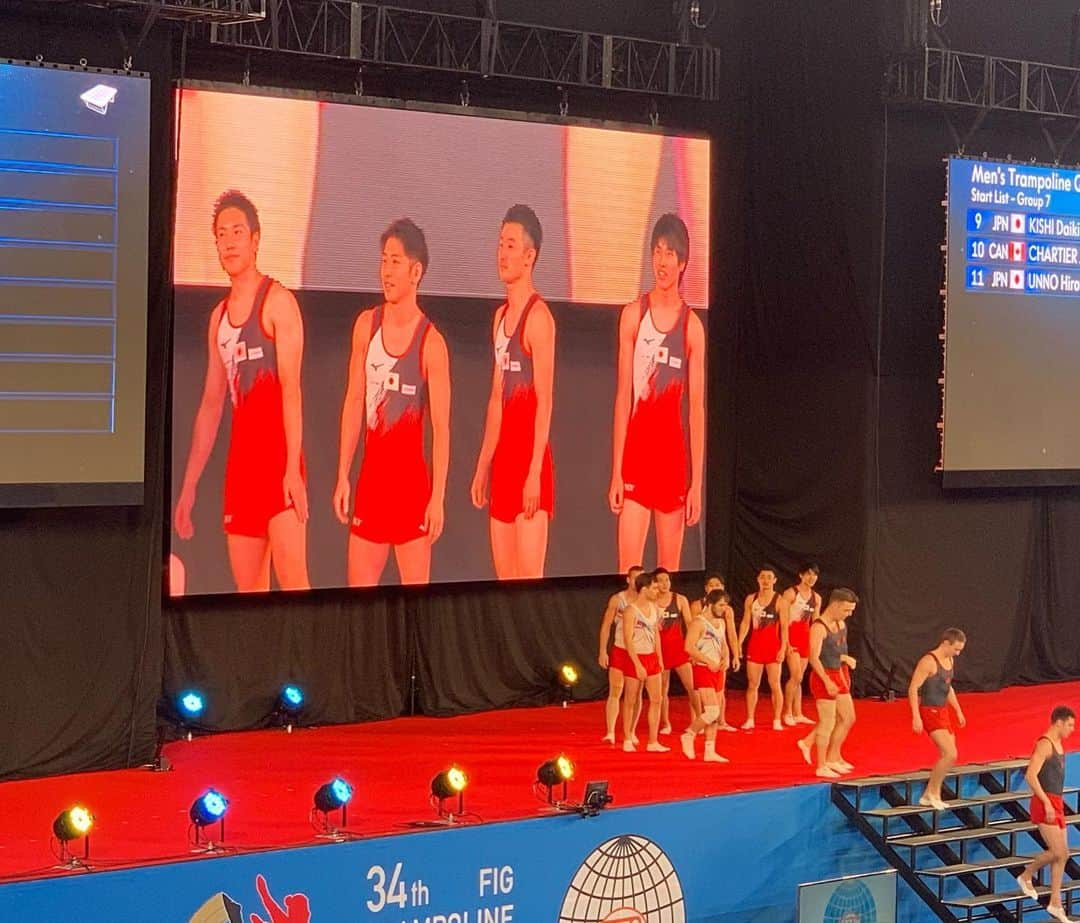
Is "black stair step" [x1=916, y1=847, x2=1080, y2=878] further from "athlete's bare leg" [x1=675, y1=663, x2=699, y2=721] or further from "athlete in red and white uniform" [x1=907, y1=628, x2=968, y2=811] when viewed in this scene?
"athlete's bare leg" [x1=675, y1=663, x2=699, y2=721]

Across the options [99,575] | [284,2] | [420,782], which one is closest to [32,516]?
[99,575]

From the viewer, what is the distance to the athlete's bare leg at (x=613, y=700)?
1242cm

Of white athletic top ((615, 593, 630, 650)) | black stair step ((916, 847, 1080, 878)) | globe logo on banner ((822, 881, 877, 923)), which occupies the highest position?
white athletic top ((615, 593, 630, 650))

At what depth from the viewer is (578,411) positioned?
13875mm

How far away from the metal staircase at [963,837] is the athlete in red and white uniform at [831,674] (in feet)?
1.02

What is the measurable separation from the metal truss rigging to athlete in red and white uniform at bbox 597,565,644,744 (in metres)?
3.89

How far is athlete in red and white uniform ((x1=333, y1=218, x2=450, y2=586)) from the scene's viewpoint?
13.0m

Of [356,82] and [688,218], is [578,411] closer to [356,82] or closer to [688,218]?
[688,218]

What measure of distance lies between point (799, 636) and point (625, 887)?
3.08 m

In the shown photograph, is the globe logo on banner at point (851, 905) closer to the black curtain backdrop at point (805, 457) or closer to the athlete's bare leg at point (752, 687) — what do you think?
the athlete's bare leg at point (752, 687)

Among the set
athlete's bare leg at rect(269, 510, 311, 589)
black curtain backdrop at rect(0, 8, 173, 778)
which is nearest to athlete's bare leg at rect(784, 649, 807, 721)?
athlete's bare leg at rect(269, 510, 311, 589)

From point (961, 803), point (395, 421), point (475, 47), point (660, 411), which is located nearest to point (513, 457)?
point (395, 421)


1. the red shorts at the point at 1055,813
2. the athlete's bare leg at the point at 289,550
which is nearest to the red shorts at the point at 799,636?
the red shorts at the point at 1055,813

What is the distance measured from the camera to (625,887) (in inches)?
424
